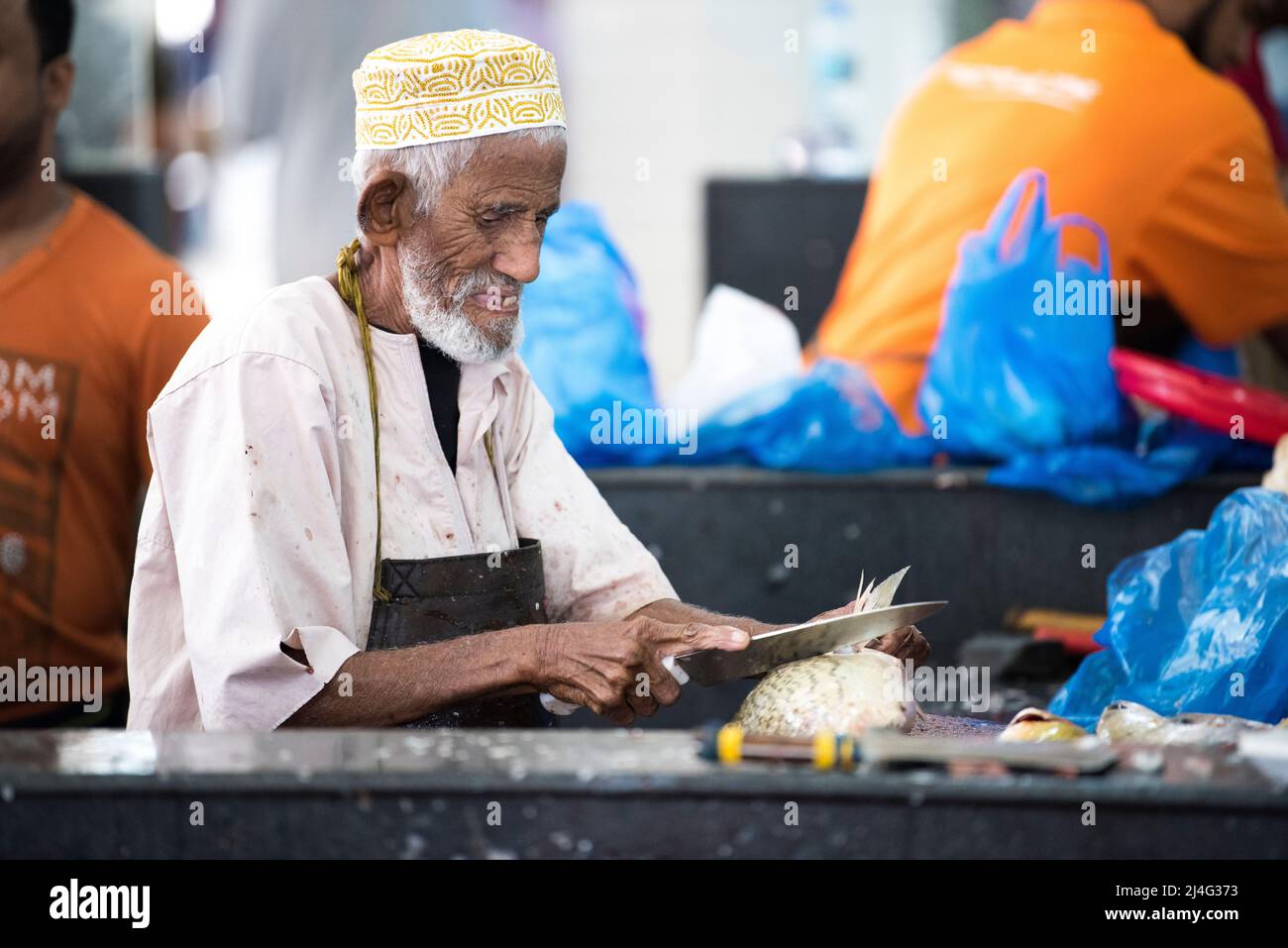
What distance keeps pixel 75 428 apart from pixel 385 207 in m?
1.02

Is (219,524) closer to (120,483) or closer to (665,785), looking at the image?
(665,785)

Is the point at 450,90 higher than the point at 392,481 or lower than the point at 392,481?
higher

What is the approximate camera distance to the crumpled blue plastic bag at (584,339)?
397cm

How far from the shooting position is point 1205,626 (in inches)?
98.4

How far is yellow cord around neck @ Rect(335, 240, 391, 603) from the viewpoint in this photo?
2309mm

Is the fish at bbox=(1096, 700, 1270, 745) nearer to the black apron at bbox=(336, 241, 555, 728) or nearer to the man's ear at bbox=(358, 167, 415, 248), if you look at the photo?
the black apron at bbox=(336, 241, 555, 728)

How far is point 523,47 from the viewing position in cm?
231

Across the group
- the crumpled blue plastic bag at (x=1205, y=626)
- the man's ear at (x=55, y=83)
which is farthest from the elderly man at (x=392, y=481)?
the man's ear at (x=55, y=83)

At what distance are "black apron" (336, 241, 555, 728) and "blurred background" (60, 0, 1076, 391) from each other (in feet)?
10.6

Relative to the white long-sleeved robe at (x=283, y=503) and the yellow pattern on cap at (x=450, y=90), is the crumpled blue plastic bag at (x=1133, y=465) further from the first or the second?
the yellow pattern on cap at (x=450, y=90)

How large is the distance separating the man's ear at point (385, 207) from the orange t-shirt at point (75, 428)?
0.91 meters

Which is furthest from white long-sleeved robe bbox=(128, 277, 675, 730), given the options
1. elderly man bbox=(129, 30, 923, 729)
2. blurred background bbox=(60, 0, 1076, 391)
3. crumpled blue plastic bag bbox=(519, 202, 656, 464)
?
blurred background bbox=(60, 0, 1076, 391)

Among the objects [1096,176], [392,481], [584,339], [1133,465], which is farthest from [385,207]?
[1096,176]

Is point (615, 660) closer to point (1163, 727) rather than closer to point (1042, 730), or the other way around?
point (1042, 730)
